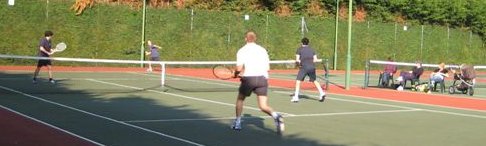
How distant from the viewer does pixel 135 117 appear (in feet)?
38.6

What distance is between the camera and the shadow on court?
948cm

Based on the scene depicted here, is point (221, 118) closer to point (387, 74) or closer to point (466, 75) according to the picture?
point (466, 75)

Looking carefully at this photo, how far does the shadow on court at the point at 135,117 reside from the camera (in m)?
9.48

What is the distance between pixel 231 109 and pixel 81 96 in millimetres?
3757

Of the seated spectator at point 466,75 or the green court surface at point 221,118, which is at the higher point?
the seated spectator at point 466,75

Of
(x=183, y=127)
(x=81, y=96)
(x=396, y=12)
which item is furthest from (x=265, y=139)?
A: (x=396, y=12)

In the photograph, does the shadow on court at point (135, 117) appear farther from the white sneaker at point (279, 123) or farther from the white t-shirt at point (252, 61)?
the white t-shirt at point (252, 61)

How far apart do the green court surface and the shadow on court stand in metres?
0.01

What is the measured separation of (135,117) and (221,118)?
1493 mm

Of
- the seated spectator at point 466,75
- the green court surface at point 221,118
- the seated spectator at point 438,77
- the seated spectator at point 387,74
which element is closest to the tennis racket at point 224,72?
the green court surface at point 221,118

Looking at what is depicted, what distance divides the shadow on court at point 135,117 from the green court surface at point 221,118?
0.04 ft

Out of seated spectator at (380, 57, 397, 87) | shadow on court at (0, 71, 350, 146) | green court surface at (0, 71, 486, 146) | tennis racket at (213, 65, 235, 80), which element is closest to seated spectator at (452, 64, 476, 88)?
seated spectator at (380, 57, 397, 87)

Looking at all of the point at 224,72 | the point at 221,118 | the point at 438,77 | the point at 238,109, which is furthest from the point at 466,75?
the point at 238,109

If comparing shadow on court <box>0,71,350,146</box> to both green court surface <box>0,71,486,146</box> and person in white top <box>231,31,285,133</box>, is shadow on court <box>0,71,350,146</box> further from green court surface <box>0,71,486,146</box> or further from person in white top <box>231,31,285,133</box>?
person in white top <box>231,31,285,133</box>
